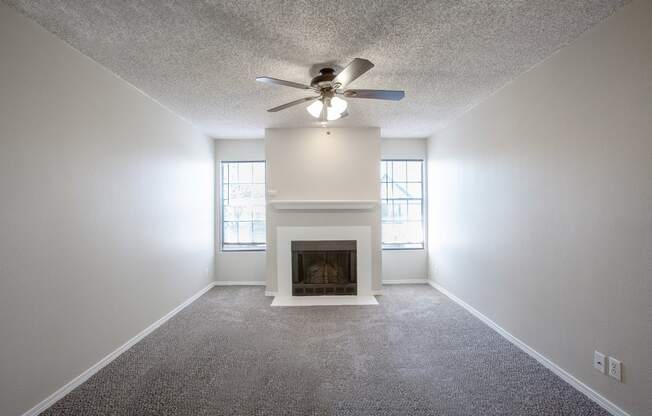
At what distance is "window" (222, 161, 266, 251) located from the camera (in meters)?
5.07

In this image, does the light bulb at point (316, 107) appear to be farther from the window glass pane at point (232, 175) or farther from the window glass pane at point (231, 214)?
the window glass pane at point (231, 214)

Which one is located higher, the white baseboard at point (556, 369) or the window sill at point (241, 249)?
the window sill at point (241, 249)

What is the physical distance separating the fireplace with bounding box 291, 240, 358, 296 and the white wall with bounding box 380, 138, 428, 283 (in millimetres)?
880

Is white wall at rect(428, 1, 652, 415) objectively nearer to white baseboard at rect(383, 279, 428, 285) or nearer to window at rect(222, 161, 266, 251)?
white baseboard at rect(383, 279, 428, 285)

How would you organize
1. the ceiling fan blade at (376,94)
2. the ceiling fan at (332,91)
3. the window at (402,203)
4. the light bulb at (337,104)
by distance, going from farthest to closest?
1. the window at (402,203)
2. the light bulb at (337,104)
3. the ceiling fan blade at (376,94)
4. the ceiling fan at (332,91)

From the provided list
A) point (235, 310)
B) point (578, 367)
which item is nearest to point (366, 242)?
point (235, 310)

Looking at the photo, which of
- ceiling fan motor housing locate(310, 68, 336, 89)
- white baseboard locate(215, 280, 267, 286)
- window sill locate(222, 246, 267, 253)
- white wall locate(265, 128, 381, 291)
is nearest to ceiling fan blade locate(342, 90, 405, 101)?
ceiling fan motor housing locate(310, 68, 336, 89)

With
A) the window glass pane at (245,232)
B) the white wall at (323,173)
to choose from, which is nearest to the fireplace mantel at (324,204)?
the white wall at (323,173)

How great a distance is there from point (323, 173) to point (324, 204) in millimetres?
476

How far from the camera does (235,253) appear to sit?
494 cm

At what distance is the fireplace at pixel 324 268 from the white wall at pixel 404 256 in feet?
2.89

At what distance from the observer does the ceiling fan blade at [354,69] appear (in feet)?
6.08

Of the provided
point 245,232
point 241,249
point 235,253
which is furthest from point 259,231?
point 235,253

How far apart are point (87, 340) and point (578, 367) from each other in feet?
12.0
